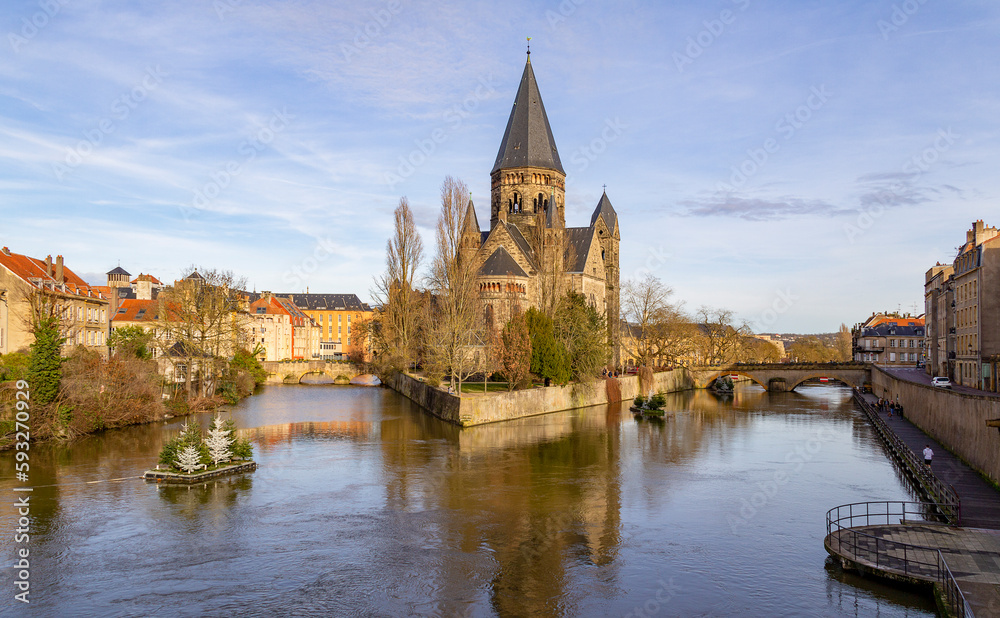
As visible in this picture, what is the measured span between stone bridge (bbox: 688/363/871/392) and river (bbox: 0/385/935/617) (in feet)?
133

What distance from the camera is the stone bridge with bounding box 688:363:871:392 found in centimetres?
7538

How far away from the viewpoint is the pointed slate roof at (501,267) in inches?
2611

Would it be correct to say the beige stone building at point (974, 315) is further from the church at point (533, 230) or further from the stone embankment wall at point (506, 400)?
the church at point (533, 230)

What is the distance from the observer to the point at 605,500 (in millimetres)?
24469

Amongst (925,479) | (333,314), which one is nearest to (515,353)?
(925,479)

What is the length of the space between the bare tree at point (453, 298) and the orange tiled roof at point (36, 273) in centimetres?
2390

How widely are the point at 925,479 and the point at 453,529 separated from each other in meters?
16.0

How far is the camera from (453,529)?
20.5 metres

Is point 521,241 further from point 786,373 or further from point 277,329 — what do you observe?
point 277,329

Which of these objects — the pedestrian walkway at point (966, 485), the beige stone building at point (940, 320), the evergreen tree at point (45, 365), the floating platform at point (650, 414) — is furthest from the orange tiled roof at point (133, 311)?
the beige stone building at point (940, 320)

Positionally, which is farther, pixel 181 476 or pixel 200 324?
pixel 200 324

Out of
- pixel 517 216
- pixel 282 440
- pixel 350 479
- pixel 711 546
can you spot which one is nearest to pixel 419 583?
pixel 711 546

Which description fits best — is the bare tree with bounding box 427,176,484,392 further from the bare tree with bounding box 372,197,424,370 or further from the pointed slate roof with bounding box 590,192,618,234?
the pointed slate roof with bounding box 590,192,618,234

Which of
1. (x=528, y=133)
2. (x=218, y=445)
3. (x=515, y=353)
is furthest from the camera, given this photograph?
(x=528, y=133)
